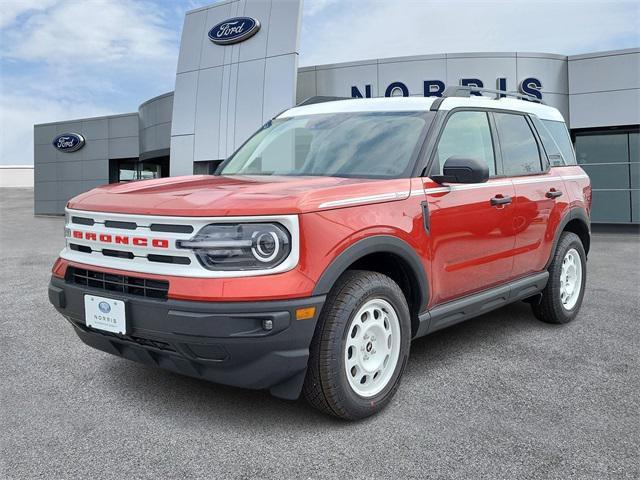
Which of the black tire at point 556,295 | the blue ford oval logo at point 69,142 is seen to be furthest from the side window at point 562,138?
the blue ford oval logo at point 69,142

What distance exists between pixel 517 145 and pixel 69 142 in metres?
27.8

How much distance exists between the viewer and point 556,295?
16.0ft

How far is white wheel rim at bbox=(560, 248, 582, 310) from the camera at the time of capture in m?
5.11

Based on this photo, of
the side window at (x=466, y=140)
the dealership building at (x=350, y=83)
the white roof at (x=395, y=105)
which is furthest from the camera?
the dealership building at (x=350, y=83)

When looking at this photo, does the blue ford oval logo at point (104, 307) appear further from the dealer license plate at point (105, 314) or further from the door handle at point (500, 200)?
the door handle at point (500, 200)

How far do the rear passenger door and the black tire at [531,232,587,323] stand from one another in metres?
0.22

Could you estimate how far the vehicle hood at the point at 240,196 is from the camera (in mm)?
2613

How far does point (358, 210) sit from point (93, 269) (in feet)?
4.70

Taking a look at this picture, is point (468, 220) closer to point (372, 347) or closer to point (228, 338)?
point (372, 347)

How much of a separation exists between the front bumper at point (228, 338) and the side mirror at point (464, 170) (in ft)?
3.95

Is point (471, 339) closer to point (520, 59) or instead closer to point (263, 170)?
point (263, 170)

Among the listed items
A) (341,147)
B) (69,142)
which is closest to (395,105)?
(341,147)

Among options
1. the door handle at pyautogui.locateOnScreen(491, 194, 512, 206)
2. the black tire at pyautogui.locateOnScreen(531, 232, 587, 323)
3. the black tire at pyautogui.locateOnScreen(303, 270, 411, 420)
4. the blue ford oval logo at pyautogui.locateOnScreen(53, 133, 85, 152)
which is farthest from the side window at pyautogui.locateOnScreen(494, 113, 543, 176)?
the blue ford oval logo at pyautogui.locateOnScreen(53, 133, 85, 152)

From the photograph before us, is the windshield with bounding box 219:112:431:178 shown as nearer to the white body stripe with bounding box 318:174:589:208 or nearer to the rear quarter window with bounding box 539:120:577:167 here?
the white body stripe with bounding box 318:174:589:208
